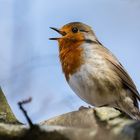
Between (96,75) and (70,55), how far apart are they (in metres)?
0.49

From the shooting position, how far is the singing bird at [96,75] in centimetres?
602

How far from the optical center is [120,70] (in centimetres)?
665

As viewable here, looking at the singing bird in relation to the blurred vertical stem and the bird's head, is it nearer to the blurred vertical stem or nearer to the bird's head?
the bird's head

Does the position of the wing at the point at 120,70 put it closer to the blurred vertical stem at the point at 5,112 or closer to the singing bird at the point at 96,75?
the singing bird at the point at 96,75

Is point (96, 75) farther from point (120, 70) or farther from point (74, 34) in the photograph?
point (74, 34)

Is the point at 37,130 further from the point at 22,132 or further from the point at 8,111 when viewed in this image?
the point at 8,111

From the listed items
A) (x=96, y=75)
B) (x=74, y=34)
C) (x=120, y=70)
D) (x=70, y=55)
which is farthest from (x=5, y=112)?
(x=74, y=34)

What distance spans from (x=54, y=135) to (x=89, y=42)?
424cm

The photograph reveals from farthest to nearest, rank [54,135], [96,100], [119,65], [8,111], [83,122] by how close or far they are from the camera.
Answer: [119,65] < [96,100] < [8,111] < [83,122] < [54,135]

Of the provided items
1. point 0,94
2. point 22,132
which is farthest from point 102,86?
point 22,132

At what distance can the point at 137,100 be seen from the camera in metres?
6.40

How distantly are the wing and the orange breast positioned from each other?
1.35 feet

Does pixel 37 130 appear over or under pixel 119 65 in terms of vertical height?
over

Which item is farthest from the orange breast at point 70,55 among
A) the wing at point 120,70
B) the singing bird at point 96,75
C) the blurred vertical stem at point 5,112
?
the blurred vertical stem at point 5,112
